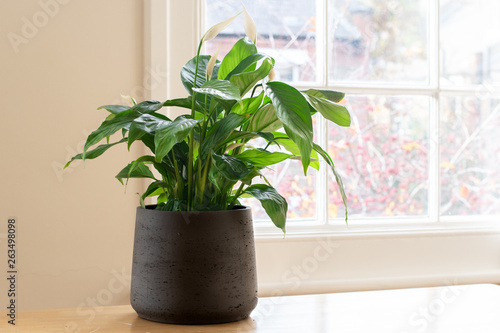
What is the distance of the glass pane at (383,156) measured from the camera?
1814mm

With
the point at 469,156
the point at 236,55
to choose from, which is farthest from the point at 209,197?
the point at 469,156

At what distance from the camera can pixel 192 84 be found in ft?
3.30

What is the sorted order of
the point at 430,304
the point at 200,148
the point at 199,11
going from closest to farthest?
1. the point at 200,148
2. the point at 430,304
3. the point at 199,11

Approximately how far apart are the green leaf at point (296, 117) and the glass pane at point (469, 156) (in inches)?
46.6

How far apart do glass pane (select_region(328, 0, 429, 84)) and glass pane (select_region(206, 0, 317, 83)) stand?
0.07 meters

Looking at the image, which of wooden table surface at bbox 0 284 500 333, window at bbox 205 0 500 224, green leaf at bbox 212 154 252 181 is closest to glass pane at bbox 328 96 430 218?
window at bbox 205 0 500 224

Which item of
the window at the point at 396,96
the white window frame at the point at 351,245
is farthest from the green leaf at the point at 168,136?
the window at the point at 396,96

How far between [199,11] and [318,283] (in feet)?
3.10

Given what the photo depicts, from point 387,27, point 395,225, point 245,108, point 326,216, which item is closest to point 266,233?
point 326,216

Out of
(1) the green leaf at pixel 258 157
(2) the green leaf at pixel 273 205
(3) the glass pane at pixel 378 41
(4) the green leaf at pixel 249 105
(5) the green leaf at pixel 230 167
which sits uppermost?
(3) the glass pane at pixel 378 41

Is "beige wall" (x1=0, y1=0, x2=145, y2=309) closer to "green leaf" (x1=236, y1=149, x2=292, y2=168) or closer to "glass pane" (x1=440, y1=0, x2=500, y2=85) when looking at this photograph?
"green leaf" (x1=236, y1=149, x2=292, y2=168)

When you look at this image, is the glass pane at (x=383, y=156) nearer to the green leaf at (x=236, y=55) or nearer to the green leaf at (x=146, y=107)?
the green leaf at (x=236, y=55)

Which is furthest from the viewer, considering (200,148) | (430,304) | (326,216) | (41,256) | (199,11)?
(326,216)

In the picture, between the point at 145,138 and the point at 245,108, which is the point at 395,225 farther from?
the point at 145,138
